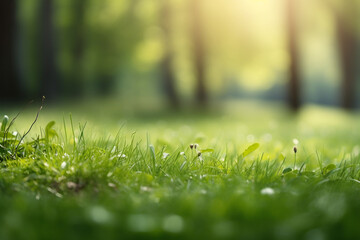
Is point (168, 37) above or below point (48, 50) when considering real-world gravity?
above

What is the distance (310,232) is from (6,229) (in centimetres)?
121

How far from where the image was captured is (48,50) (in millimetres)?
16031

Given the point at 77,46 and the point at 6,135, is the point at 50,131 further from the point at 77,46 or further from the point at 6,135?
the point at 77,46

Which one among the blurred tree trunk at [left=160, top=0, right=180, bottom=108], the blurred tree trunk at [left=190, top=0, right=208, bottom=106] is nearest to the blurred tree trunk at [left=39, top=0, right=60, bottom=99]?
the blurred tree trunk at [left=160, top=0, right=180, bottom=108]

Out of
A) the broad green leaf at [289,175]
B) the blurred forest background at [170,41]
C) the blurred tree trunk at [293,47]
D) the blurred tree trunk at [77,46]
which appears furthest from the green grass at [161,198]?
the blurred tree trunk at [77,46]

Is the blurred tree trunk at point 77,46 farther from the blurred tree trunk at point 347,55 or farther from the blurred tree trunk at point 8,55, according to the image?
the blurred tree trunk at point 347,55

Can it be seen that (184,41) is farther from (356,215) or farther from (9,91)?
(356,215)

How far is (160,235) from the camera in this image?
5.40ft

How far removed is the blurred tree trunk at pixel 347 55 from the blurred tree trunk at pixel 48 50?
14.7 metres

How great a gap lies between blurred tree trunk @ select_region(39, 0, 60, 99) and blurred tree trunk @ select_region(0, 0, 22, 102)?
44.5 inches

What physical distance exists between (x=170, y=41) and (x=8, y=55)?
7.35m

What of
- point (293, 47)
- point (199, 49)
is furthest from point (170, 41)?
point (293, 47)

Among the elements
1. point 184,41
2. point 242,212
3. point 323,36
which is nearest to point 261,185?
point 242,212

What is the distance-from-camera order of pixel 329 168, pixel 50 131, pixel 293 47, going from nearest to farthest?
pixel 329 168 < pixel 50 131 < pixel 293 47
